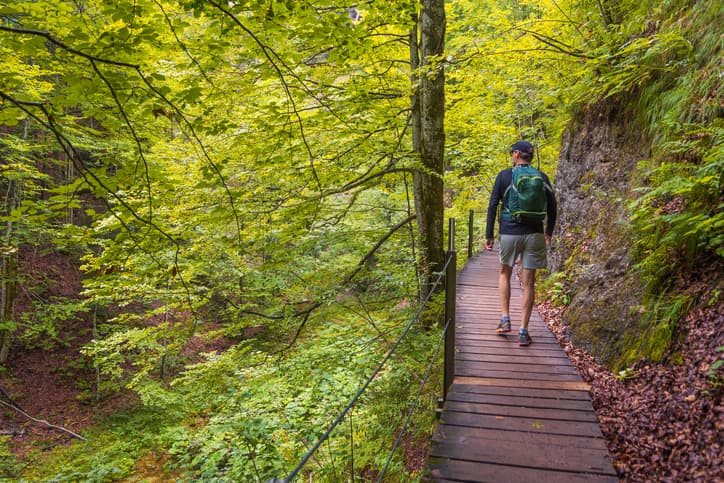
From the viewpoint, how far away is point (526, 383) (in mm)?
3695

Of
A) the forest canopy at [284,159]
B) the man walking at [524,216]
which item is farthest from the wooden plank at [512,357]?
the forest canopy at [284,159]

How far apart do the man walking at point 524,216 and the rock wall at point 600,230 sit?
29.3 inches

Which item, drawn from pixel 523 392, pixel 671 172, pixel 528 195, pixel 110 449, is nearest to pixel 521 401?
pixel 523 392

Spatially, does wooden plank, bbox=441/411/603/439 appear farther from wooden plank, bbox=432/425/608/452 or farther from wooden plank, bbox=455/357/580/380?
wooden plank, bbox=455/357/580/380

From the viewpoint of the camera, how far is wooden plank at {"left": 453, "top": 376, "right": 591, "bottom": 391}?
358cm

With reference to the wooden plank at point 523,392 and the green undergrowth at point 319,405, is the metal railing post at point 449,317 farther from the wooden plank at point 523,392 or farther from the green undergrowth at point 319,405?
the green undergrowth at point 319,405

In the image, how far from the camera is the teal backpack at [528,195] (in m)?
4.17

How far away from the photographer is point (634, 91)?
4.85 metres

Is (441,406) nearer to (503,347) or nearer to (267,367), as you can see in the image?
(503,347)

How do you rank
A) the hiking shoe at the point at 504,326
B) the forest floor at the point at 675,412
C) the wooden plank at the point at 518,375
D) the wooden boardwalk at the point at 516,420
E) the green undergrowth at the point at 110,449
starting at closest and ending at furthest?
the forest floor at the point at 675,412
the wooden boardwalk at the point at 516,420
the wooden plank at the point at 518,375
the hiking shoe at the point at 504,326
the green undergrowth at the point at 110,449

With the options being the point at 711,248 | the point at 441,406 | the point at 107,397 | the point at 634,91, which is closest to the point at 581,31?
the point at 634,91

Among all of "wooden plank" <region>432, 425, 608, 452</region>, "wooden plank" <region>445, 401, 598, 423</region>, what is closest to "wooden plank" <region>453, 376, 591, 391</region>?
"wooden plank" <region>445, 401, 598, 423</region>

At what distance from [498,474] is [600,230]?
3.62 m

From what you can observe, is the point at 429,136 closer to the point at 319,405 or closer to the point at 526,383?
the point at 526,383
